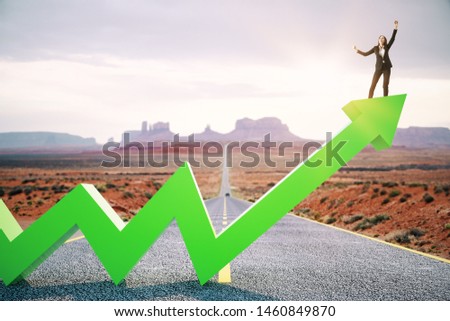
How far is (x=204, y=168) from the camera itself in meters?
162

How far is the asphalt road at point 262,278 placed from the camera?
4.86 meters

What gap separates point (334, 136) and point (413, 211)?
491 inches

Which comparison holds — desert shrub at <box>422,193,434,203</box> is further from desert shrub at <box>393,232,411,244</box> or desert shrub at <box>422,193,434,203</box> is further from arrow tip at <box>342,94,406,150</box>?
arrow tip at <box>342,94,406,150</box>

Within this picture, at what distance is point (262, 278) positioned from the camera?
5574 mm

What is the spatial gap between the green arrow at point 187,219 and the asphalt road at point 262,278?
0.31 metres

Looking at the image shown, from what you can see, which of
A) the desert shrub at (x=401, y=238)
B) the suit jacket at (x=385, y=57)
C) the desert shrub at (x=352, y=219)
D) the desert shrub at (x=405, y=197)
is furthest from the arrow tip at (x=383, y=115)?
the desert shrub at (x=405, y=197)

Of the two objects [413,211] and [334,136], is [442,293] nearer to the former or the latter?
[334,136]

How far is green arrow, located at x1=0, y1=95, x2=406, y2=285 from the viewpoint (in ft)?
16.7

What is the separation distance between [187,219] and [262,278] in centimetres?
122

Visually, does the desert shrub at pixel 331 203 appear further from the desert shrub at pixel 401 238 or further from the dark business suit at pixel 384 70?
the dark business suit at pixel 384 70

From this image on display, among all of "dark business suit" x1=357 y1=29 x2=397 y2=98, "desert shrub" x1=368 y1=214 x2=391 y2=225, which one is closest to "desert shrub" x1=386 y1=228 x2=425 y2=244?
"desert shrub" x1=368 y1=214 x2=391 y2=225

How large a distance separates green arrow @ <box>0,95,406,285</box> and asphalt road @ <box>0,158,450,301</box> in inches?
12.2
